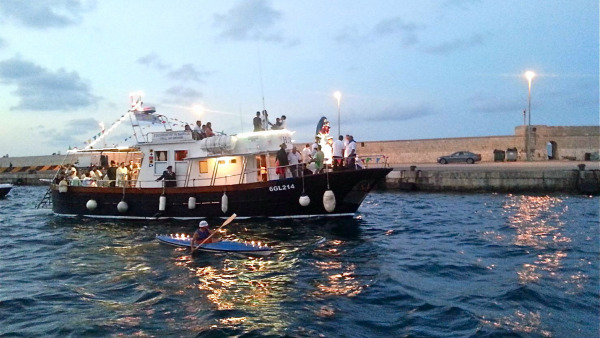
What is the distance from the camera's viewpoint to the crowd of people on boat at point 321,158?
1830 centimetres

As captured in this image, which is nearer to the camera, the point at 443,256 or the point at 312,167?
the point at 443,256

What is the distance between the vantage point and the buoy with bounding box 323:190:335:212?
17.7 m

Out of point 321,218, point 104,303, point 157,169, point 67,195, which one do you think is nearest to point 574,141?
point 321,218

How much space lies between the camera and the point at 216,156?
1984 cm

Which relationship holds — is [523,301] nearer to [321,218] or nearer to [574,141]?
[321,218]

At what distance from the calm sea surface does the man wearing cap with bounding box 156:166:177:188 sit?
2081 millimetres

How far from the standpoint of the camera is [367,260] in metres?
12.9

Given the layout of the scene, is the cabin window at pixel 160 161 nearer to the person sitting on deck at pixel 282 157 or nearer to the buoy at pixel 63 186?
the buoy at pixel 63 186

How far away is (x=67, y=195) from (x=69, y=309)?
15041 mm

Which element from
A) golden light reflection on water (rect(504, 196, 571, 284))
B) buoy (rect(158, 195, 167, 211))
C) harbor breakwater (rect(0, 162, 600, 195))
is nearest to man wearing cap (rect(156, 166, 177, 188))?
buoy (rect(158, 195, 167, 211))

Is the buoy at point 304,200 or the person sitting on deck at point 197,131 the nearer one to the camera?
the buoy at point 304,200

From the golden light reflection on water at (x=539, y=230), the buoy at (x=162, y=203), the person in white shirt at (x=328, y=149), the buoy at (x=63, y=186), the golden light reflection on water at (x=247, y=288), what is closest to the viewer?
the golden light reflection on water at (x=247, y=288)

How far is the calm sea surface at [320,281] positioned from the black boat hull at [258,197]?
62 centimetres

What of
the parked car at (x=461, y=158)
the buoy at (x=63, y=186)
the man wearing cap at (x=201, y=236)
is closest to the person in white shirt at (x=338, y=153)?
the man wearing cap at (x=201, y=236)
